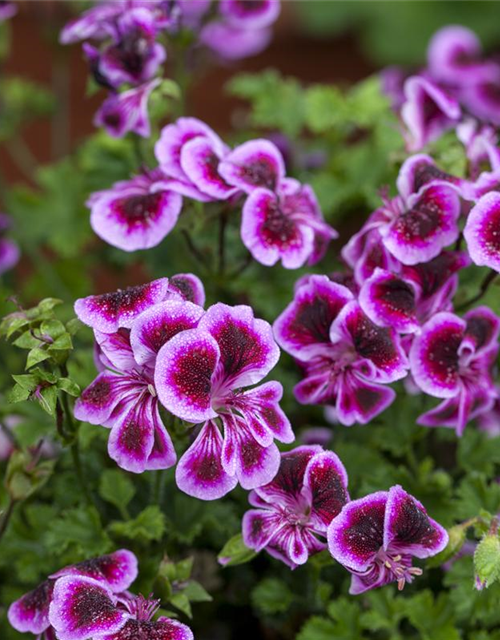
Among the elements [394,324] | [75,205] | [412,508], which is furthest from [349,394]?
[75,205]

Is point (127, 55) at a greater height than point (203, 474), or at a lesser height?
greater

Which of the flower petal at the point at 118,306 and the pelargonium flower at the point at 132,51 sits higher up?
the pelargonium flower at the point at 132,51

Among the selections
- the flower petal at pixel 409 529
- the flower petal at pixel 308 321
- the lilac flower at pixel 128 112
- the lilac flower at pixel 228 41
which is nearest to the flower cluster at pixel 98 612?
the flower petal at pixel 409 529

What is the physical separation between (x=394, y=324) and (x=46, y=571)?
592 mm

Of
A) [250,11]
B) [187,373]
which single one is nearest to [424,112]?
[250,11]

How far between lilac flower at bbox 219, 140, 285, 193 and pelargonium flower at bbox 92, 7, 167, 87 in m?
0.21

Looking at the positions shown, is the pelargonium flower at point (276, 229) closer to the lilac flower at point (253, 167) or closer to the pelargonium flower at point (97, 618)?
the lilac flower at point (253, 167)

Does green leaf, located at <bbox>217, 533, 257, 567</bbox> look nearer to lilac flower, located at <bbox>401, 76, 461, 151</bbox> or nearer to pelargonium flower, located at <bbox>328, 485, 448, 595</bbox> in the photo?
pelargonium flower, located at <bbox>328, 485, 448, 595</bbox>

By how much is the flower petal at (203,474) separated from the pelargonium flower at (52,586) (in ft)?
0.45

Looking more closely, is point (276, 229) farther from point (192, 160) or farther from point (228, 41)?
point (228, 41)

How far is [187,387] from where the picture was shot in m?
0.97

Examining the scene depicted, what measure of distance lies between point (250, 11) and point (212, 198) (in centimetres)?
49

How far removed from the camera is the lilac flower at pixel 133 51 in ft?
4.53

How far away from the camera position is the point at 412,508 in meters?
1.00
